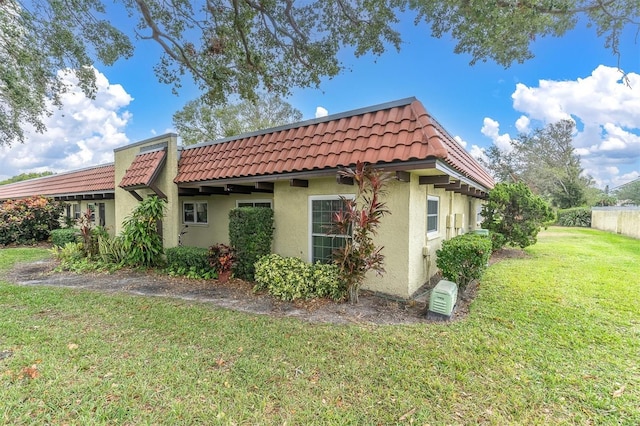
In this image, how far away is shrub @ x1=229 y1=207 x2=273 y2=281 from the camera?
7.12m

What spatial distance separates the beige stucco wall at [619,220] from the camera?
52.5ft

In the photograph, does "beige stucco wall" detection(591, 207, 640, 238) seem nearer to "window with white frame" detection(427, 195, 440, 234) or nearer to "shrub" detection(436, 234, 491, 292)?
"window with white frame" detection(427, 195, 440, 234)

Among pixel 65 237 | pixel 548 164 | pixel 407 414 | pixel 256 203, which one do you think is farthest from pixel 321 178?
pixel 548 164

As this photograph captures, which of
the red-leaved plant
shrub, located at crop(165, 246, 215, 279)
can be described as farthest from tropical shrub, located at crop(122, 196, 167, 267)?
the red-leaved plant

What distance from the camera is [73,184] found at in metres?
15.7

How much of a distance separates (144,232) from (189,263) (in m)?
1.87

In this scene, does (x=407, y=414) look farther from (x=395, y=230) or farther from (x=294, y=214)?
(x=294, y=214)

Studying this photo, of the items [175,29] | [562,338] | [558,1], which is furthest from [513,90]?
[175,29]

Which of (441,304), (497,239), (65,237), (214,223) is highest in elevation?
(214,223)

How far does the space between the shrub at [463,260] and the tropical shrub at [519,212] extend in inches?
253

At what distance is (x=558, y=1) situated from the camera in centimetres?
599

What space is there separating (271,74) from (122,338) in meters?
8.25

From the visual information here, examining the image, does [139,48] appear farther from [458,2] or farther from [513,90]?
[513,90]

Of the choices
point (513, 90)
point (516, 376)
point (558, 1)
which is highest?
point (513, 90)
